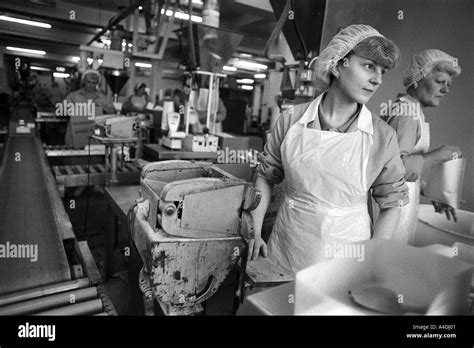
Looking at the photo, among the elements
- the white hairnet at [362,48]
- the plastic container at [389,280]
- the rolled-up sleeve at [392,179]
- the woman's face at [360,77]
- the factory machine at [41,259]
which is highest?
the white hairnet at [362,48]

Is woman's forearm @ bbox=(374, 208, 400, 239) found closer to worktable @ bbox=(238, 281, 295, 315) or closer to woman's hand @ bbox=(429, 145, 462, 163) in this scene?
woman's hand @ bbox=(429, 145, 462, 163)

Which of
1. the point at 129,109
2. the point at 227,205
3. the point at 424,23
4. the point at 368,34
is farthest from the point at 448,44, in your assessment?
the point at 129,109

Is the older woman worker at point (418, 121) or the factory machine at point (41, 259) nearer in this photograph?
the factory machine at point (41, 259)

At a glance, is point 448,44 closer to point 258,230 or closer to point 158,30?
point 258,230

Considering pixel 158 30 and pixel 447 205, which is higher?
pixel 158 30

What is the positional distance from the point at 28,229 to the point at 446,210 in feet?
4.49

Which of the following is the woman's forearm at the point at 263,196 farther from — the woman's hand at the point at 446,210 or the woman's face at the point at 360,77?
the woman's hand at the point at 446,210

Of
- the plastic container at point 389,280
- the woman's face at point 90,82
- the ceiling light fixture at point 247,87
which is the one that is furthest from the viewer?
the ceiling light fixture at point 247,87

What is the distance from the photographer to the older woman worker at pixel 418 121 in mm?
1080

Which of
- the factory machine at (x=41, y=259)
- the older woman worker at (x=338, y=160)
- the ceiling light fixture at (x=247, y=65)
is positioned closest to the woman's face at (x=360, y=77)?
the older woman worker at (x=338, y=160)

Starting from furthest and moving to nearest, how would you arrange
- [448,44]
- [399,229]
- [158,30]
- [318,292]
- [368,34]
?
[158,30] < [399,229] < [448,44] < [368,34] < [318,292]

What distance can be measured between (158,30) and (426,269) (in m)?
3.67

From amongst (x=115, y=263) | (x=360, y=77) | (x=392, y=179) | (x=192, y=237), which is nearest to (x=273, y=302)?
(x=192, y=237)

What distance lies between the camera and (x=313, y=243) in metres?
1.03
